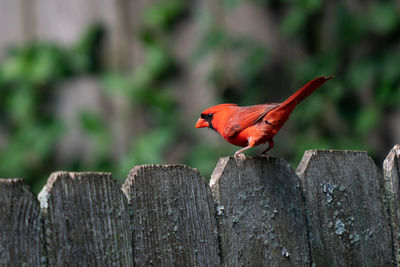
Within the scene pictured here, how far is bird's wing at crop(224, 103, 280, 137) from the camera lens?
207 centimetres

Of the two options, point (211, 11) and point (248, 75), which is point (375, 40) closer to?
point (248, 75)

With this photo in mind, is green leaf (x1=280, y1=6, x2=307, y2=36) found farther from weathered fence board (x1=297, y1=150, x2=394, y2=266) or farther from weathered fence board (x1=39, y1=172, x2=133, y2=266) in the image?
weathered fence board (x1=39, y1=172, x2=133, y2=266)

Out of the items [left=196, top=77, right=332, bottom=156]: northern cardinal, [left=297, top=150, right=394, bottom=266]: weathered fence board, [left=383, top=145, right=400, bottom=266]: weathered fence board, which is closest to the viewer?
[left=297, top=150, right=394, bottom=266]: weathered fence board

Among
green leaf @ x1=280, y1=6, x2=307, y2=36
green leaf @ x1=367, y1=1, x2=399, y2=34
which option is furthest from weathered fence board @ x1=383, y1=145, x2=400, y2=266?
green leaf @ x1=280, y1=6, x2=307, y2=36

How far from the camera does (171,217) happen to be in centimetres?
140

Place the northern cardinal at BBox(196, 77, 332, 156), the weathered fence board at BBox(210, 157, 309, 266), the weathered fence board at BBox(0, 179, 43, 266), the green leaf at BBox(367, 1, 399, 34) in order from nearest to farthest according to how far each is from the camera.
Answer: the weathered fence board at BBox(0, 179, 43, 266), the weathered fence board at BBox(210, 157, 309, 266), the northern cardinal at BBox(196, 77, 332, 156), the green leaf at BBox(367, 1, 399, 34)

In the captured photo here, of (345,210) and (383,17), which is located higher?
(383,17)

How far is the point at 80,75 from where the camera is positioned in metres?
4.91

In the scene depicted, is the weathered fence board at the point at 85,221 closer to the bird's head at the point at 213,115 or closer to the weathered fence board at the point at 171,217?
the weathered fence board at the point at 171,217

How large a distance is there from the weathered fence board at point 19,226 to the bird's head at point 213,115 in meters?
1.14

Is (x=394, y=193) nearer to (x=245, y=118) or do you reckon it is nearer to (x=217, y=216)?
(x=245, y=118)

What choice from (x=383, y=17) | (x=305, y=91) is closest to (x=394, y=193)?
(x=305, y=91)

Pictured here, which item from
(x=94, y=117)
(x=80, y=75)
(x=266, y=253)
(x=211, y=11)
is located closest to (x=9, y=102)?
(x=80, y=75)

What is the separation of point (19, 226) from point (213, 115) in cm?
120
